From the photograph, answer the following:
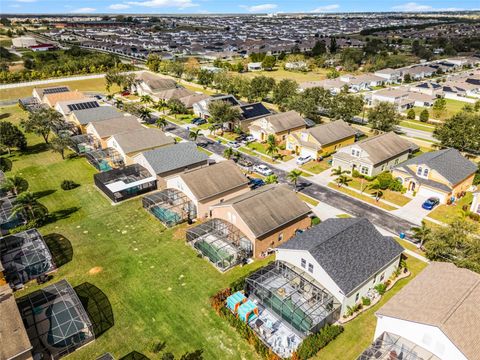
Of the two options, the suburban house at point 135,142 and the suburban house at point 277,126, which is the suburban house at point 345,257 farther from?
the suburban house at point 277,126

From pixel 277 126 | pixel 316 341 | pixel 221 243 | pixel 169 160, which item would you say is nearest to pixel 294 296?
pixel 316 341

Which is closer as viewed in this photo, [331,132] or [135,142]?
[135,142]

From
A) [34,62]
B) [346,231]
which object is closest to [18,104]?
[34,62]

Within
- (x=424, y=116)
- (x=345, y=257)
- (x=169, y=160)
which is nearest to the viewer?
(x=345, y=257)

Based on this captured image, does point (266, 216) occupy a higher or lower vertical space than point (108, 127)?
lower

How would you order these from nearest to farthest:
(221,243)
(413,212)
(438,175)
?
(221,243) → (413,212) → (438,175)

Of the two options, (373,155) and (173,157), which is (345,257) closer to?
(373,155)

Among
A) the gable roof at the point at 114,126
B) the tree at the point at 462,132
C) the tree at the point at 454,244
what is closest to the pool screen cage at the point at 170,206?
the gable roof at the point at 114,126
